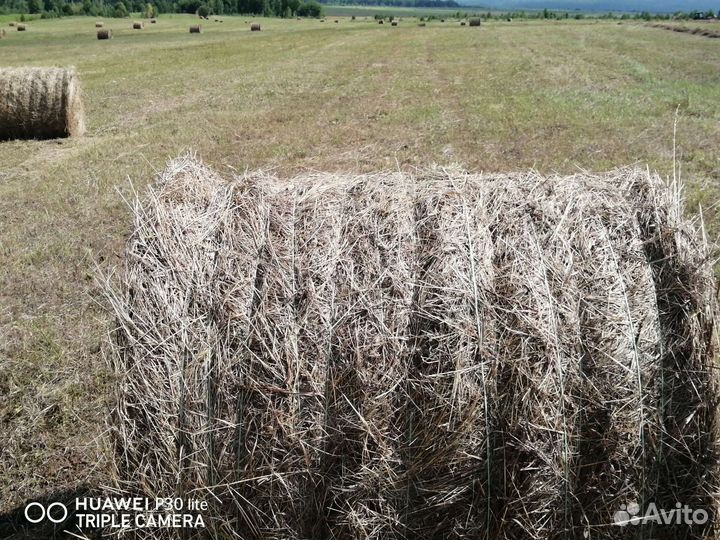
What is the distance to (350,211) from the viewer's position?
3.35 m

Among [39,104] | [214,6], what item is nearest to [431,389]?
[39,104]

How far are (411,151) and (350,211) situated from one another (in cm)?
762

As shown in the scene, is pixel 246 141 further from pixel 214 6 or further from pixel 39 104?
pixel 214 6

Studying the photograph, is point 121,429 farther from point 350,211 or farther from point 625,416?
point 625,416

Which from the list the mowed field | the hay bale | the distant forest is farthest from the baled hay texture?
the distant forest

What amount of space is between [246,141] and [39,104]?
4.54 m

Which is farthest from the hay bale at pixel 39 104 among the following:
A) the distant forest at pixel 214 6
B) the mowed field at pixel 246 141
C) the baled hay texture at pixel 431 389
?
the distant forest at pixel 214 6

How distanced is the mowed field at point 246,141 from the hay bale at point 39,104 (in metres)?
0.54

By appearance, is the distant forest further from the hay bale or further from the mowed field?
the hay bale

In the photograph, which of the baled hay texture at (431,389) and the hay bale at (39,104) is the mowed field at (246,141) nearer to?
the hay bale at (39,104)

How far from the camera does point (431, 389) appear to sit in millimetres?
2840

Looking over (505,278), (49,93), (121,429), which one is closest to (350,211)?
(505,278)

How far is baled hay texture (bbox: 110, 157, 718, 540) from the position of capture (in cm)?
285

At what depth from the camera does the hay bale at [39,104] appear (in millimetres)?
12148
